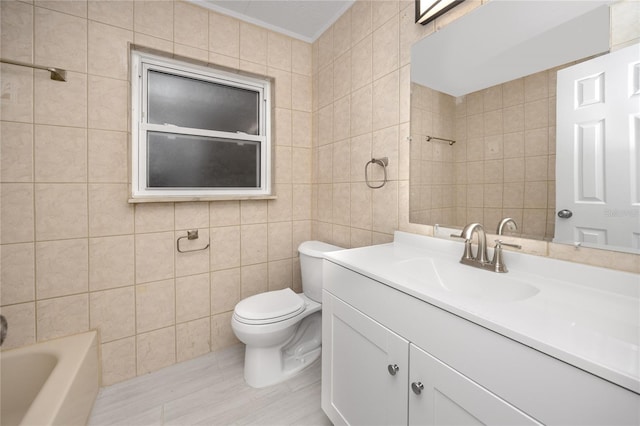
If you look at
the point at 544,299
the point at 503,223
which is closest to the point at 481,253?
the point at 503,223

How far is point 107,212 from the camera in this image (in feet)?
5.08

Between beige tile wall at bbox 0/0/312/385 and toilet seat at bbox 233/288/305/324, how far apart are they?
1.18 feet

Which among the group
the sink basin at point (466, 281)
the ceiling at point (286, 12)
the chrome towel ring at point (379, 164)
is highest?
the ceiling at point (286, 12)

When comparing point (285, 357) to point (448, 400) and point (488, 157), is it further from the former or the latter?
point (488, 157)

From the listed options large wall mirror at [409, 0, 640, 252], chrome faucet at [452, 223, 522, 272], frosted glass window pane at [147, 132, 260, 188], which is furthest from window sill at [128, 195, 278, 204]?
chrome faucet at [452, 223, 522, 272]

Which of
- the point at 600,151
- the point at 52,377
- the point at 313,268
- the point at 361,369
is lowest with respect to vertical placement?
the point at 52,377

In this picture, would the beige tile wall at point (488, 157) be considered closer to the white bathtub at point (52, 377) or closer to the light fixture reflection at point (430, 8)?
the light fixture reflection at point (430, 8)

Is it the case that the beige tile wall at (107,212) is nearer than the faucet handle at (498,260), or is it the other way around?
the faucet handle at (498,260)

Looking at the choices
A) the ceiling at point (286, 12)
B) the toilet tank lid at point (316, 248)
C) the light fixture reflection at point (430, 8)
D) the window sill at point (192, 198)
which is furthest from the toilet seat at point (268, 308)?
the ceiling at point (286, 12)

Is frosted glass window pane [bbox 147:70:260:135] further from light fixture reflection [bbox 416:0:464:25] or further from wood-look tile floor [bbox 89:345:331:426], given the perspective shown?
wood-look tile floor [bbox 89:345:331:426]

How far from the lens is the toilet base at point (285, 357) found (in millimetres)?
1586

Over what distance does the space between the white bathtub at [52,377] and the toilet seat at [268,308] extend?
728mm

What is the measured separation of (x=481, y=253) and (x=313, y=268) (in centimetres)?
104

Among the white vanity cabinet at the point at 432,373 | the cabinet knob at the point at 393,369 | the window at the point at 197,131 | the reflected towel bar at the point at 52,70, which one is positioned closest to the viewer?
the white vanity cabinet at the point at 432,373
